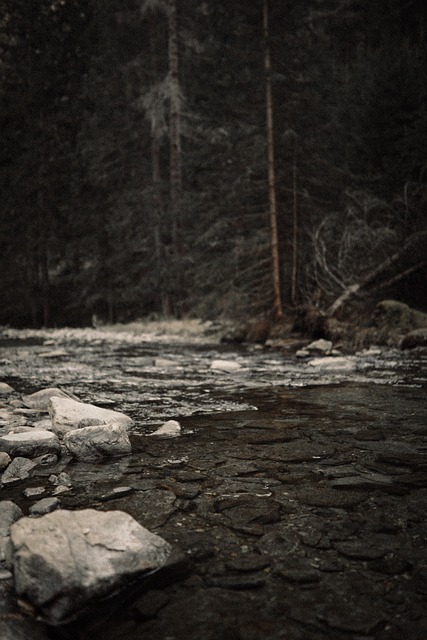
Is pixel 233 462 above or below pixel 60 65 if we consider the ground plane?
below

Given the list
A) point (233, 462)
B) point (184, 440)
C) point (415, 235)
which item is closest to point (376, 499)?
point (233, 462)

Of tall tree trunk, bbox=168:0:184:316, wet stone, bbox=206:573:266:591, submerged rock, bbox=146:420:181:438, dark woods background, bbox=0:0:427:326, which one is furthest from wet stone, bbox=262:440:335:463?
tall tree trunk, bbox=168:0:184:316

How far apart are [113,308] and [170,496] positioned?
21.7 meters

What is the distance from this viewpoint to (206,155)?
18.9 metres

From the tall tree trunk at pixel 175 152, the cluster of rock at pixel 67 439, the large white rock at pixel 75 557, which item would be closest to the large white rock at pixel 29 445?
the cluster of rock at pixel 67 439

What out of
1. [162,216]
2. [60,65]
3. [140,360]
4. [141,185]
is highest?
[60,65]

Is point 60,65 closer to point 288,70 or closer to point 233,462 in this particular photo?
point 288,70

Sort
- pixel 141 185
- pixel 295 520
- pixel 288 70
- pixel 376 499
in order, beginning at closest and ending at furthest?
pixel 295 520
pixel 376 499
pixel 288 70
pixel 141 185

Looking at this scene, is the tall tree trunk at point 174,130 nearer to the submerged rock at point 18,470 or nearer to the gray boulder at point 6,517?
the submerged rock at point 18,470

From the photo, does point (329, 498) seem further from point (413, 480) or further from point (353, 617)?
point (353, 617)

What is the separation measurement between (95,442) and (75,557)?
1.47 m

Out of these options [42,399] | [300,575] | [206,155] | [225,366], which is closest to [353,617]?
[300,575]

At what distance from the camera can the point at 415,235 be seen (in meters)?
10.3

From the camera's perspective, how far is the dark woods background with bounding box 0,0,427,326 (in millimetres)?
12078
